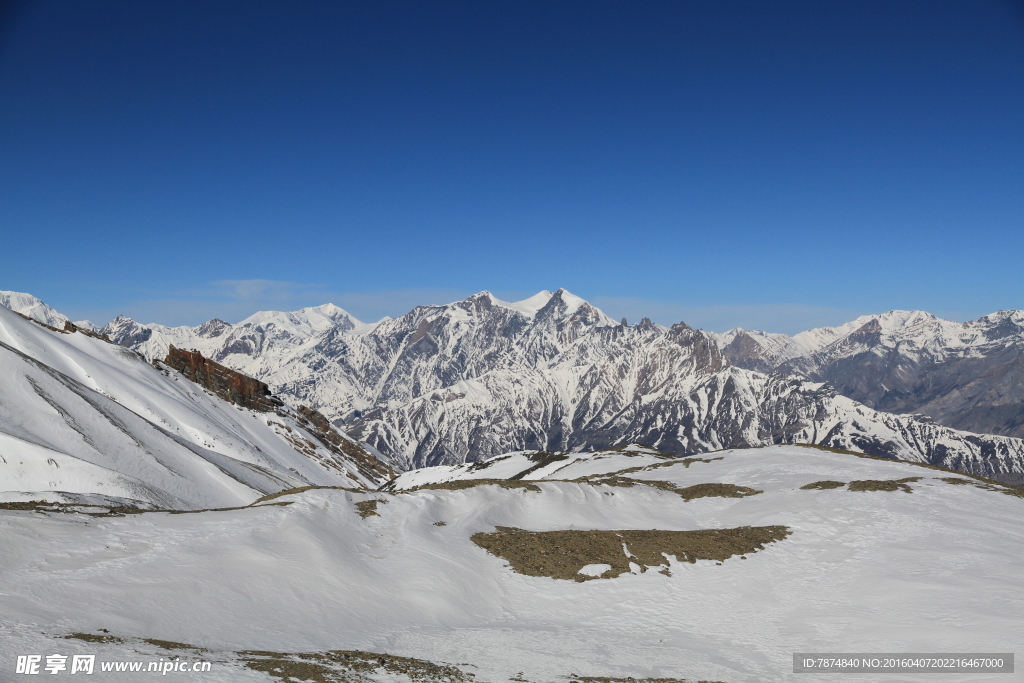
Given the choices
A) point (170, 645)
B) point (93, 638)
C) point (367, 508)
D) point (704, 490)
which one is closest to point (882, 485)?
point (704, 490)

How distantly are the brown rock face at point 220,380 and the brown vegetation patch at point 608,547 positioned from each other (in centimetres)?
15466

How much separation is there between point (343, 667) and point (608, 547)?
23952 mm

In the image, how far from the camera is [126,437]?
80562mm

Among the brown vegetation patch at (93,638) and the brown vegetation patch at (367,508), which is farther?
the brown vegetation patch at (367,508)

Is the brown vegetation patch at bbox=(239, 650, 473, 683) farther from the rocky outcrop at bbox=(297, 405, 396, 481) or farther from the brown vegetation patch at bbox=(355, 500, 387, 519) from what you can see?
the rocky outcrop at bbox=(297, 405, 396, 481)

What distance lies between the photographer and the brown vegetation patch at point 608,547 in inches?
1567

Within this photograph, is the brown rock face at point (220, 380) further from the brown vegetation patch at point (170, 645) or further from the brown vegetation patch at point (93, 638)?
the brown vegetation patch at point (93, 638)

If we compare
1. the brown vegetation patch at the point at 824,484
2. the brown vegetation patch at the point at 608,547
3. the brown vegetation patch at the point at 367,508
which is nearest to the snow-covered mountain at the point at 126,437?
the brown vegetation patch at the point at 367,508

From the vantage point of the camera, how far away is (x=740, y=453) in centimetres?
8181

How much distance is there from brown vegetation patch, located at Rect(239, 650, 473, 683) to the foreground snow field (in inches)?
17.1

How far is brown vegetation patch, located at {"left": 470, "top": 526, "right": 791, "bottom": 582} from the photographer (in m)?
39.8

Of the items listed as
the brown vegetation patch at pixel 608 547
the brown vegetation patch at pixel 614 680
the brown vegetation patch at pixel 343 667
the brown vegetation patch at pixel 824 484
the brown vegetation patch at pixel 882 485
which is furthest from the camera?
the brown vegetation patch at pixel 824 484

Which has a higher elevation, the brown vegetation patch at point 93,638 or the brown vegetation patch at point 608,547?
the brown vegetation patch at point 93,638

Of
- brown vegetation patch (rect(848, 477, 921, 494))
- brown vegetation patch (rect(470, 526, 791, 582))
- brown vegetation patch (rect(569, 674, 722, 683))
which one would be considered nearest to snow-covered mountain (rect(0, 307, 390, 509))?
brown vegetation patch (rect(470, 526, 791, 582))
